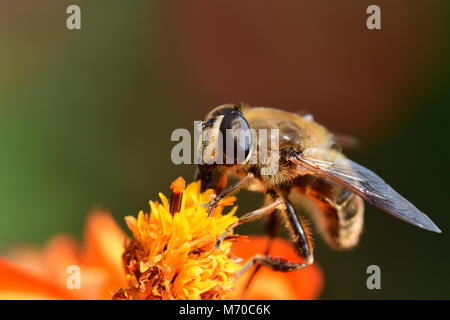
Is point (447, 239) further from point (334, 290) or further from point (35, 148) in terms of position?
point (35, 148)

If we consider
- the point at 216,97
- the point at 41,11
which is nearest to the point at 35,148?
the point at 41,11

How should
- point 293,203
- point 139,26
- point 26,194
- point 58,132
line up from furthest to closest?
1. point 139,26
2. point 58,132
3. point 26,194
4. point 293,203

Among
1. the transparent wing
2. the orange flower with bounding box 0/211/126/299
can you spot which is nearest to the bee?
the transparent wing

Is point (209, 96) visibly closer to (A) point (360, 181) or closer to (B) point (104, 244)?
(B) point (104, 244)

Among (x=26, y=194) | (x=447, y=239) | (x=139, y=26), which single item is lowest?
(x=447, y=239)

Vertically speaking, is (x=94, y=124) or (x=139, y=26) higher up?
(x=139, y=26)

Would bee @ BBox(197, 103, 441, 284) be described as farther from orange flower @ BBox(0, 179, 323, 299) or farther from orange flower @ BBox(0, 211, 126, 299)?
orange flower @ BBox(0, 211, 126, 299)

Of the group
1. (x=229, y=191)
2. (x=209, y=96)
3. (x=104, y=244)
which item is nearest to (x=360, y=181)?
(x=229, y=191)
